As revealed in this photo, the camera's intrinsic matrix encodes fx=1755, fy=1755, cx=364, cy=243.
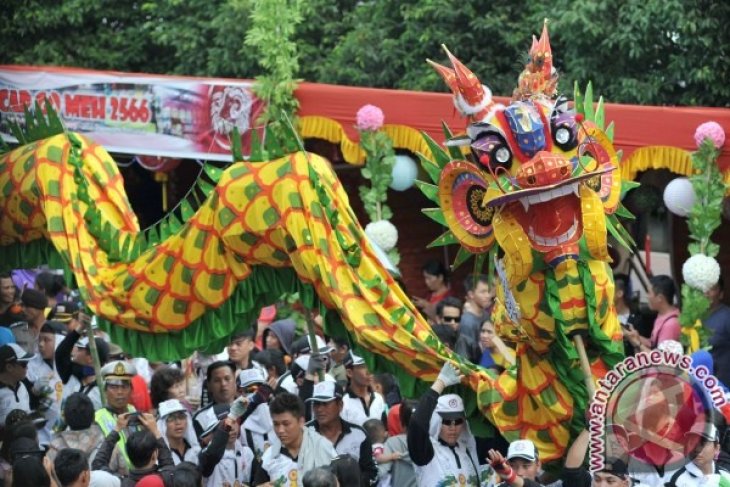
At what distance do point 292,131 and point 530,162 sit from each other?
1382 mm

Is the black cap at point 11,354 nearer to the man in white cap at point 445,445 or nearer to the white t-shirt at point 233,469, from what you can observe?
the white t-shirt at point 233,469

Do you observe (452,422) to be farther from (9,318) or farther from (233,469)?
(9,318)

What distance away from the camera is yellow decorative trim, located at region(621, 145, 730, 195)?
11.1m

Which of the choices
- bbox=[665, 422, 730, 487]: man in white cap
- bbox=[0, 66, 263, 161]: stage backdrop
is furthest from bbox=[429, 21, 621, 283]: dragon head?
bbox=[0, 66, 263, 161]: stage backdrop

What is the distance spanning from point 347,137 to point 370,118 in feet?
1.41

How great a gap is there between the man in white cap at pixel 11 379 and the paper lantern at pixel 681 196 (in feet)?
13.7

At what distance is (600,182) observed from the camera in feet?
26.8

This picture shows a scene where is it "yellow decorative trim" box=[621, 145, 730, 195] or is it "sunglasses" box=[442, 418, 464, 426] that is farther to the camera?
"yellow decorative trim" box=[621, 145, 730, 195]

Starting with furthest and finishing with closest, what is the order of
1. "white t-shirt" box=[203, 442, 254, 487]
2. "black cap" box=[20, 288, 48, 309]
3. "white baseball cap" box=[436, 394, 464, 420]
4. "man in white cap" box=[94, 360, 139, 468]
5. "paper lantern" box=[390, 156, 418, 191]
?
"paper lantern" box=[390, 156, 418, 191] < "black cap" box=[20, 288, 48, 309] < "man in white cap" box=[94, 360, 139, 468] < "white t-shirt" box=[203, 442, 254, 487] < "white baseball cap" box=[436, 394, 464, 420]

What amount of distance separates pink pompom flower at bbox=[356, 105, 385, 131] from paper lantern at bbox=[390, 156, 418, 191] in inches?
14.5

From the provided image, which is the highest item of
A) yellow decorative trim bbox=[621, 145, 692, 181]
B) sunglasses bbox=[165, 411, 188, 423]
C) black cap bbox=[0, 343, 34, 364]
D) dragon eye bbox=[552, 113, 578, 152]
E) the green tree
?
dragon eye bbox=[552, 113, 578, 152]

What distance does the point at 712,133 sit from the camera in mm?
10742

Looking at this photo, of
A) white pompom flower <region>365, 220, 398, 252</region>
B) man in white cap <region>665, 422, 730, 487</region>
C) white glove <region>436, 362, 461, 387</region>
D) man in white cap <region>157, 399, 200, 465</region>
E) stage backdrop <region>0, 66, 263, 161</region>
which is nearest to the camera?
man in white cap <region>665, 422, 730, 487</region>

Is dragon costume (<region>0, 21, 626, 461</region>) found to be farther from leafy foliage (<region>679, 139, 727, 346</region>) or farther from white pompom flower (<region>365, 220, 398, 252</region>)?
white pompom flower (<region>365, 220, 398, 252</region>)
